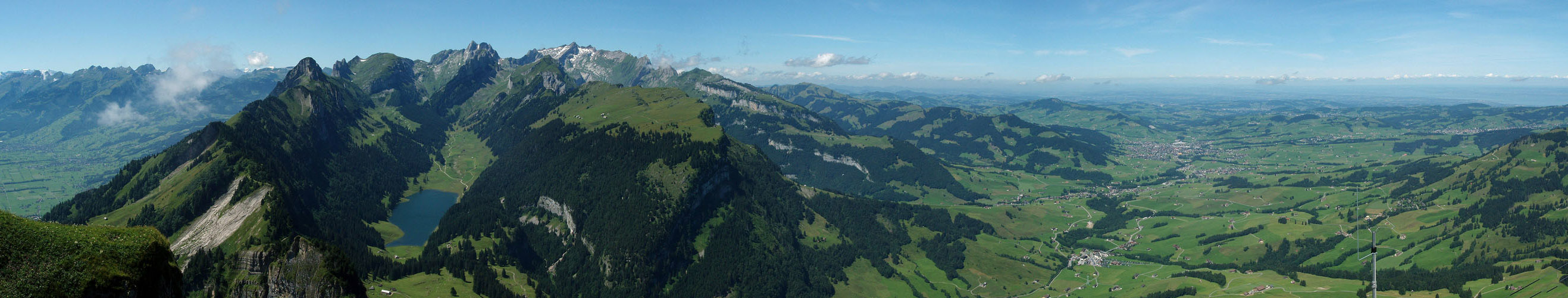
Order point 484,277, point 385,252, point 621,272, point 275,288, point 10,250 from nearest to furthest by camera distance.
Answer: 1. point 10,250
2. point 275,288
3. point 484,277
4. point 385,252
5. point 621,272

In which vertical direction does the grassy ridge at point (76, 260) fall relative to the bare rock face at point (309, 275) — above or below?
above

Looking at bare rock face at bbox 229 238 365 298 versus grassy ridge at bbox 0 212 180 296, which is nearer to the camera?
grassy ridge at bbox 0 212 180 296

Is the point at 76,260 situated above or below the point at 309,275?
above

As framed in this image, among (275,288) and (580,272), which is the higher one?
(275,288)

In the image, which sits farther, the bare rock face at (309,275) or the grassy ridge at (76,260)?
the bare rock face at (309,275)

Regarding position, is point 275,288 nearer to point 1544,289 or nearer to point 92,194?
point 92,194

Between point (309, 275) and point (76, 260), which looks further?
point (309, 275)

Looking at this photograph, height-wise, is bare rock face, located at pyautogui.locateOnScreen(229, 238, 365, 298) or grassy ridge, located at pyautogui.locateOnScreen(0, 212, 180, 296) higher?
grassy ridge, located at pyautogui.locateOnScreen(0, 212, 180, 296)

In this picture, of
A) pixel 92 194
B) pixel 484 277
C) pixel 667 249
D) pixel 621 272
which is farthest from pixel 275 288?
pixel 92 194
